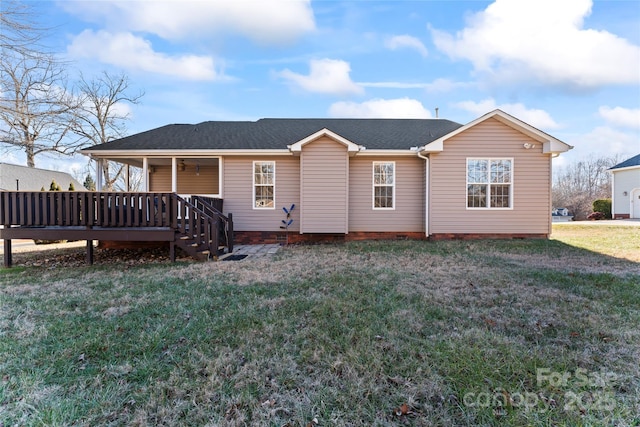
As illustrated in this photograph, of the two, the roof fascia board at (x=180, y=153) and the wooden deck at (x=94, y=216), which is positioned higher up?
the roof fascia board at (x=180, y=153)

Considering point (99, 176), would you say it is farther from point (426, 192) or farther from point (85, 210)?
point (426, 192)

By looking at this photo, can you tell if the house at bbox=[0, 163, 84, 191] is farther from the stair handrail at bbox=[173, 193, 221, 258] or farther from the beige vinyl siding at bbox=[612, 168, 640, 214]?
the beige vinyl siding at bbox=[612, 168, 640, 214]

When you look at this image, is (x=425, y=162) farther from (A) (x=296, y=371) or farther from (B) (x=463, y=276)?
(A) (x=296, y=371)

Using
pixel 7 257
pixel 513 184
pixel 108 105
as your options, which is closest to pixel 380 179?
pixel 513 184

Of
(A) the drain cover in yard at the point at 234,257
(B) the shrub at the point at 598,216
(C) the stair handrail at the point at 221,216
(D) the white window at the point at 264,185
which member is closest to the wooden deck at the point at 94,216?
(A) the drain cover in yard at the point at 234,257

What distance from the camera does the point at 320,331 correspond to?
122 inches

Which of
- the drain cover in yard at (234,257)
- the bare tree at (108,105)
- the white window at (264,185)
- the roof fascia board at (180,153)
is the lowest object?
the drain cover in yard at (234,257)

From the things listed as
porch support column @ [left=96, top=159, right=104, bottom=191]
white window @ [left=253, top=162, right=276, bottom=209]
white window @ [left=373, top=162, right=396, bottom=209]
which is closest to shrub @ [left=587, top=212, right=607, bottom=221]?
white window @ [left=373, top=162, right=396, bottom=209]

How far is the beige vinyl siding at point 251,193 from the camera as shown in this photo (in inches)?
395

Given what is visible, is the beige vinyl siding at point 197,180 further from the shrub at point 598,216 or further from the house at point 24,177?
the shrub at point 598,216

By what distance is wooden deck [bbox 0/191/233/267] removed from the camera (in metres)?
6.82

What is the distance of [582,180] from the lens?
42906 millimetres

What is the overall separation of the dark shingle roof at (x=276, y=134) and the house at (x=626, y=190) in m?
18.8

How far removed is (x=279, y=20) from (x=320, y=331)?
10.7m
